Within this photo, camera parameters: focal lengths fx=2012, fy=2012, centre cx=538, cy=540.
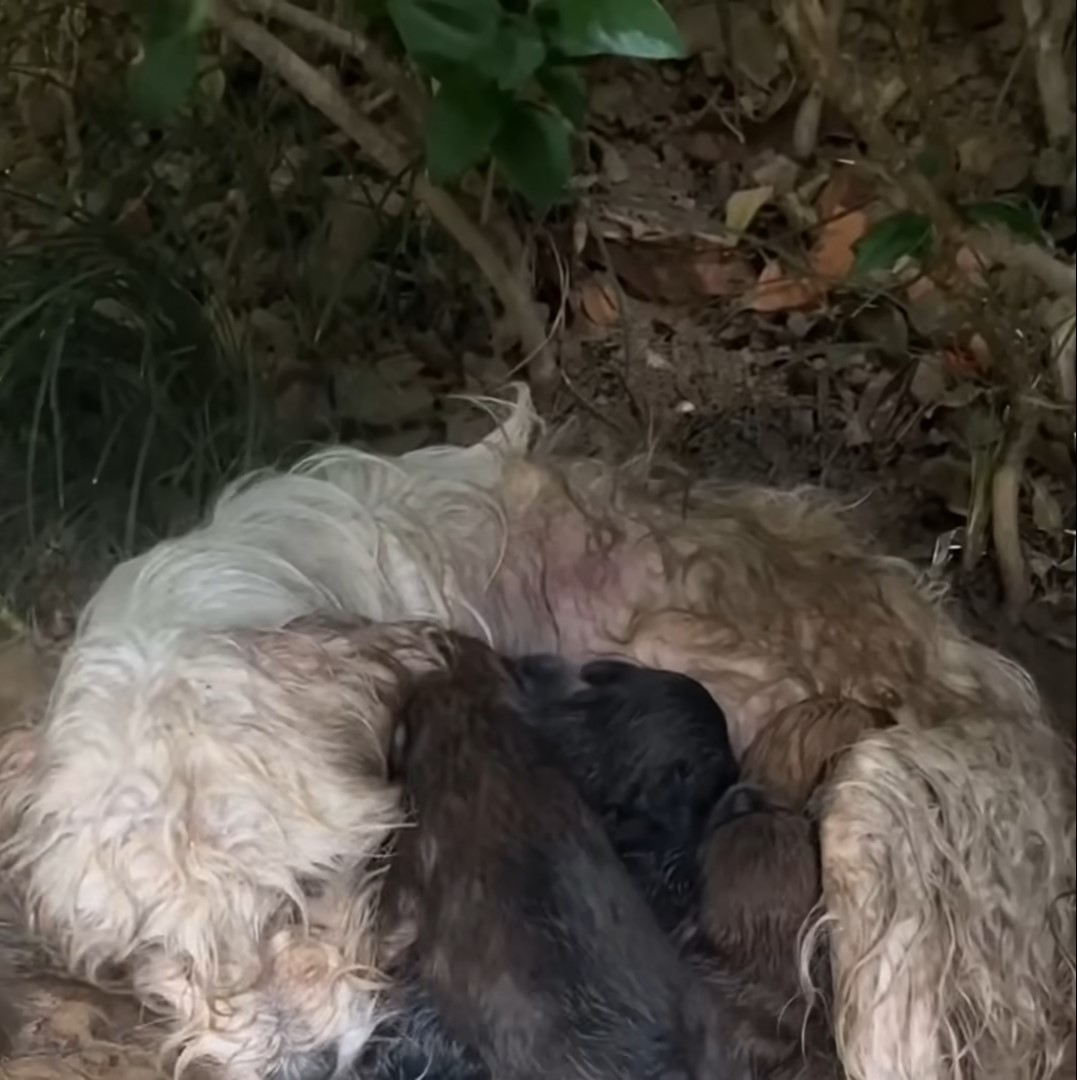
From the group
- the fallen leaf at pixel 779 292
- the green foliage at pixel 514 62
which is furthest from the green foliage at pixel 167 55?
the fallen leaf at pixel 779 292

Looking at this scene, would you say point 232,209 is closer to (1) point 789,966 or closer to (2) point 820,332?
(2) point 820,332

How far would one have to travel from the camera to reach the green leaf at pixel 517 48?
0.94 metres

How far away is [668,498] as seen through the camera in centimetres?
123

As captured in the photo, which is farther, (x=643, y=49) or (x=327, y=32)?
(x=327, y=32)

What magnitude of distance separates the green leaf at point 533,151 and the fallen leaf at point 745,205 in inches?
10.3

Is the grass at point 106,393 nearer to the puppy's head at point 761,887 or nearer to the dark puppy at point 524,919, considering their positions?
the dark puppy at point 524,919

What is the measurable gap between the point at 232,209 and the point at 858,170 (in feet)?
1.36

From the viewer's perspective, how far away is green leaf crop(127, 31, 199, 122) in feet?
3.36

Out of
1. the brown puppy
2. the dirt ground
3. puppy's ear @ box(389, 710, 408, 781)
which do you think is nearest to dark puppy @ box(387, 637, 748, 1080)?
puppy's ear @ box(389, 710, 408, 781)

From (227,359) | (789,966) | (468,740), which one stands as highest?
(227,359)

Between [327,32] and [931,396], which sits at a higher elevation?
[327,32]

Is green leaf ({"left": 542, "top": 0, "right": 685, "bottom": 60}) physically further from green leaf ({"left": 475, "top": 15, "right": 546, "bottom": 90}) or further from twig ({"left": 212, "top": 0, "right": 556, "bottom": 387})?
twig ({"left": 212, "top": 0, "right": 556, "bottom": 387})

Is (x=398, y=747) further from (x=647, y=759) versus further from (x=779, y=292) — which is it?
(x=779, y=292)

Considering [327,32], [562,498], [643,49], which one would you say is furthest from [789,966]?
[327,32]
